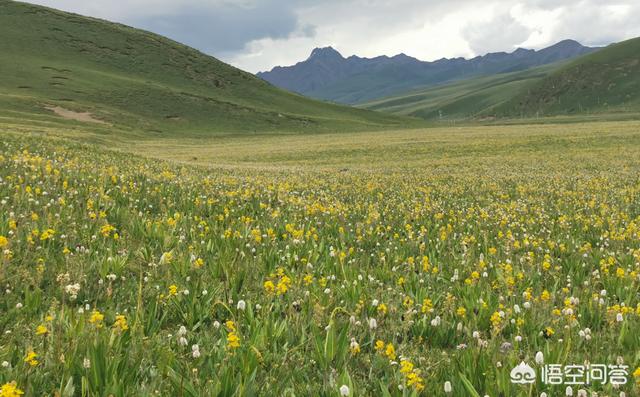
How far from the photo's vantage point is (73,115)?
9088 centimetres

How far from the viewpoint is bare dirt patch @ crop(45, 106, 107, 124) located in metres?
88.8

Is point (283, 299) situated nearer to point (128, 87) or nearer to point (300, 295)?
point (300, 295)

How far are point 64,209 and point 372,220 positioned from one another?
5.73m

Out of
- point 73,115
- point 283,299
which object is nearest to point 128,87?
point 73,115

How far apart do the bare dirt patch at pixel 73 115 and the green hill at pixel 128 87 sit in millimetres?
214

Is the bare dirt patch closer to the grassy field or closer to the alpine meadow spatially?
the alpine meadow

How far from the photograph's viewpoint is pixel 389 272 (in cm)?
604

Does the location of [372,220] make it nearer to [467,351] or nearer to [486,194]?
[467,351]

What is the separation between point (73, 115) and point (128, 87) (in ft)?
117

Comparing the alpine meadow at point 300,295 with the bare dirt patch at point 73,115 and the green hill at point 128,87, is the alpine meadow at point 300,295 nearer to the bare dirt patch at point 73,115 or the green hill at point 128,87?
the green hill at point 128,87

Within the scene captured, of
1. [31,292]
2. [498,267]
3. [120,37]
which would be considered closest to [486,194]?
[498,267]

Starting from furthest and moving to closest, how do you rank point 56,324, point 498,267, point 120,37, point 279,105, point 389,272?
1. point 120,37
2. point 279,105
3. point 498,267
4. point 389,272
5. point 56,324

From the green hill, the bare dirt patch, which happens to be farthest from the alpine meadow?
the bare dirt patch

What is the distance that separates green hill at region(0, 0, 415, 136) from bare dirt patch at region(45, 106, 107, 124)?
0.70ft
